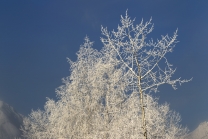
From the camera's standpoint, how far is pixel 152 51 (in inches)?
463

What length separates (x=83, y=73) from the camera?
75.7 feet

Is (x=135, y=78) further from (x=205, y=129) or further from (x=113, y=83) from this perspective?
(x=205, y=129)

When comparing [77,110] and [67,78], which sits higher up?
[67,78]

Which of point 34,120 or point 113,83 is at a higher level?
point 34,120

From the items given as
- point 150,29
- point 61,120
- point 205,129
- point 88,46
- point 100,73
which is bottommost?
point 150,29

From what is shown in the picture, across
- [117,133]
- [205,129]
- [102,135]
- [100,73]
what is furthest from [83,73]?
[205,129]

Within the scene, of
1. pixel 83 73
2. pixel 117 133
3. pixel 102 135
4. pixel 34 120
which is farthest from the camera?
pixel 34 120

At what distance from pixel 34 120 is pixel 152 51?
92.1 ft

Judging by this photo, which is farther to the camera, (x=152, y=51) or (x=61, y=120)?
(x=61, y=120)

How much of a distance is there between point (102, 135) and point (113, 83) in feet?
13.3

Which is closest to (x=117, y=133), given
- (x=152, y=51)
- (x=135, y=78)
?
(x=135, y=78)

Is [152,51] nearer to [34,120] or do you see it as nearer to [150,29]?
[150,29]

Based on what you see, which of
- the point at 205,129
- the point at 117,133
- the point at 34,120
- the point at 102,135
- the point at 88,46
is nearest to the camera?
the point at 117,133

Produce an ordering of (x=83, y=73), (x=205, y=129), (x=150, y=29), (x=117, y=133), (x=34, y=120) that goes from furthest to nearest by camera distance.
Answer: (x=205, y=129)
(x=34, y=120)
(x=83, y=73)
(x=117, y=133)
(x=150, y=29)
